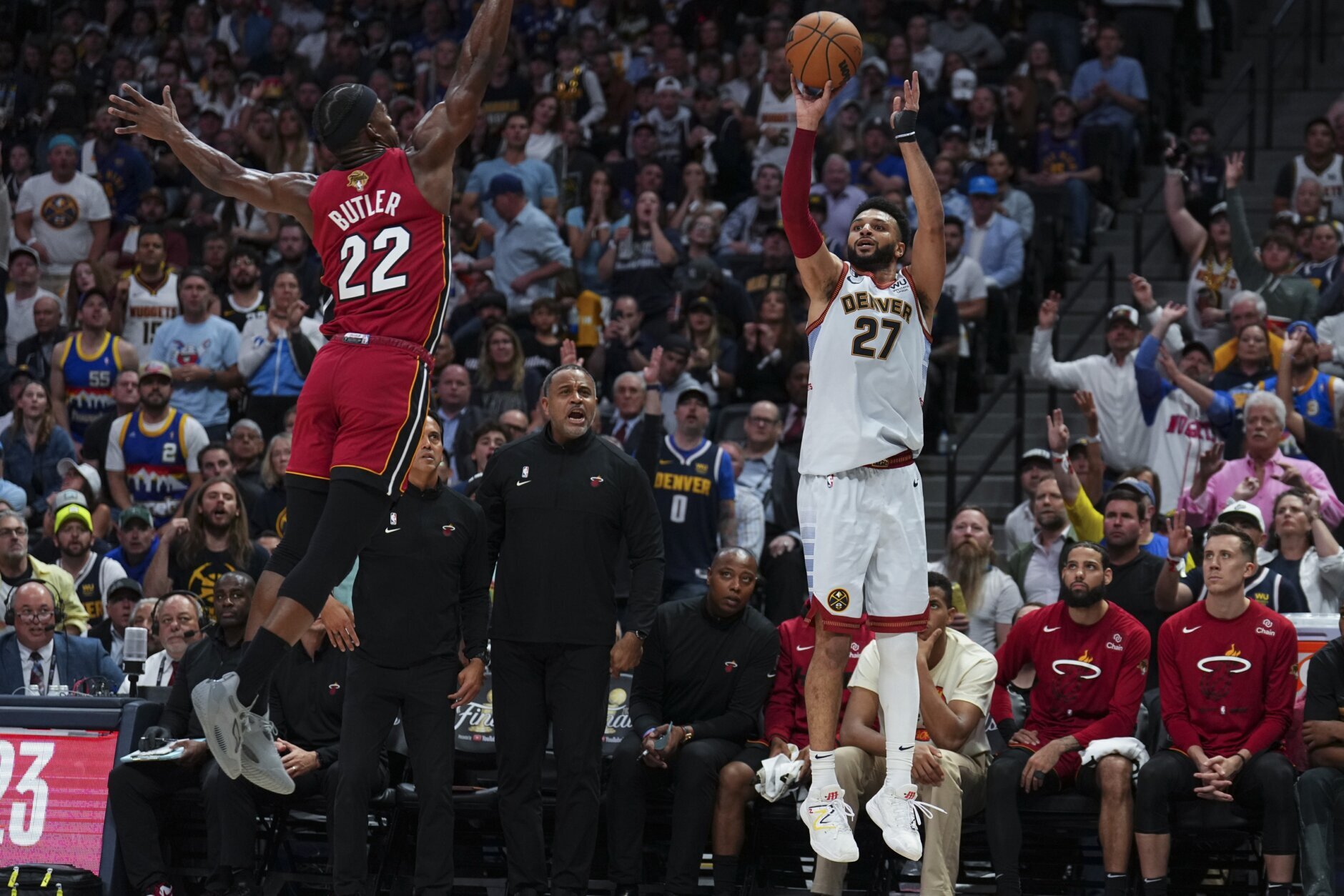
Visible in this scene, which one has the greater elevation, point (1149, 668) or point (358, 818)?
point (1149, 668)

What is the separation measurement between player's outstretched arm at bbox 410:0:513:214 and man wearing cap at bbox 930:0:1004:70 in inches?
441

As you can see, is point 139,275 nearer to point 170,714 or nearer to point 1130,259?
point 170,714

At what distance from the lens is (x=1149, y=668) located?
10.3 meters

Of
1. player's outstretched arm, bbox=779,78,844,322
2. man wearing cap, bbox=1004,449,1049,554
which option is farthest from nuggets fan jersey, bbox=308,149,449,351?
man wearing cap, bbox=1004,449,1049,554

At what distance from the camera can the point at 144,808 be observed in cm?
937

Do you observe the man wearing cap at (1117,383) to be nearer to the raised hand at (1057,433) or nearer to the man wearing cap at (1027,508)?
the man wearing cap at (1027,508)

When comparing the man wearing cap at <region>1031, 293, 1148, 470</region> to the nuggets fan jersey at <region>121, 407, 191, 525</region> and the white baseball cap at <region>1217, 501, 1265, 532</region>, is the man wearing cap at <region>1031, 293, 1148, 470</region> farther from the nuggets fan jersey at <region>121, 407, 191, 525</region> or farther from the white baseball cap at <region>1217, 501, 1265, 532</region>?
the nuggets fan jersey at <region>121, 407, 191, 525</region>

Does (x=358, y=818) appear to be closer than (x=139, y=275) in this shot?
Yes

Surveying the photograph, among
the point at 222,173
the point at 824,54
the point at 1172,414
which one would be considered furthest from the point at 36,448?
the point at 824,54

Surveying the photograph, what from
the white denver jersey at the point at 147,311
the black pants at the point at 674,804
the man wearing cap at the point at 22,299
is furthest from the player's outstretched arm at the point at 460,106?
the man wearing cap at the point at 22,299

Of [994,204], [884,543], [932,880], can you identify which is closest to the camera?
[884,543]

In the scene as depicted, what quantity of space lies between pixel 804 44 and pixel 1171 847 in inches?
184

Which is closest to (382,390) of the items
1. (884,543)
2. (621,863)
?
(884,543)

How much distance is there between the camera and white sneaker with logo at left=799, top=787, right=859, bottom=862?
7.29 meters
